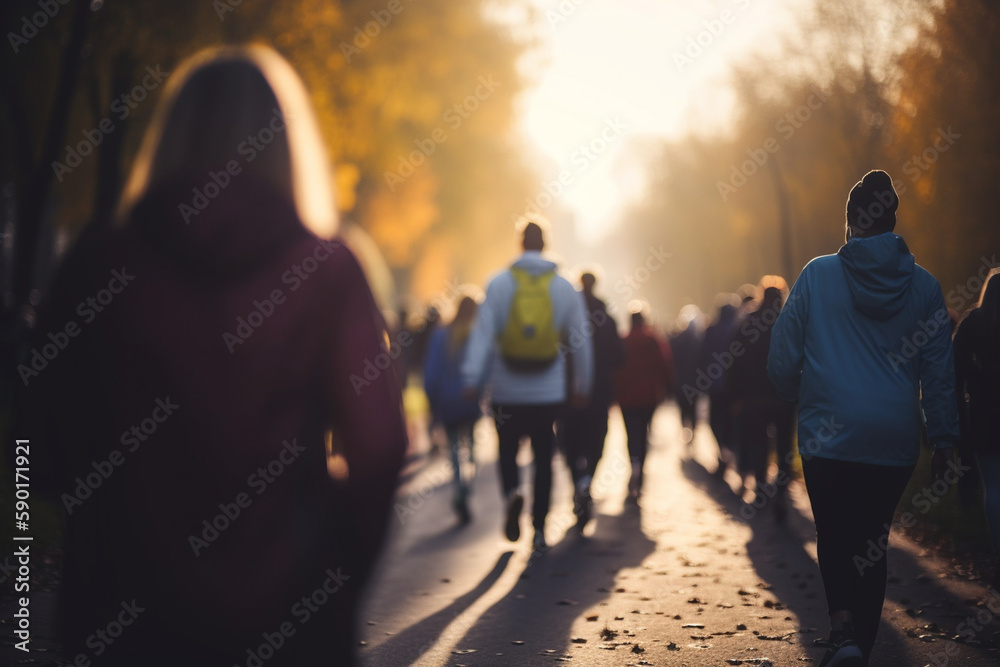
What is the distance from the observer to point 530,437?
812 cm

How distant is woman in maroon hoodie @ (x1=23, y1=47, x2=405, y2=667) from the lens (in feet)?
6.78

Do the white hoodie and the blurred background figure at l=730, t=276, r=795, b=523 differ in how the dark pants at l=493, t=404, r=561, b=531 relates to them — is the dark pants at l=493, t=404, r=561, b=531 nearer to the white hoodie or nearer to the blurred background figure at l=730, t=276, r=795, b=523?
the white hoodie

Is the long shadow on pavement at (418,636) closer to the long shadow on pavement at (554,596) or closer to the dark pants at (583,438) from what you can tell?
the long shadow on pavement at (554,596)

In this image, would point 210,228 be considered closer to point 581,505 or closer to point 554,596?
point 554,596

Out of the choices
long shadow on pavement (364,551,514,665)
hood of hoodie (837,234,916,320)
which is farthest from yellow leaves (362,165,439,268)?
hood of hoodie (837,234,916,320)

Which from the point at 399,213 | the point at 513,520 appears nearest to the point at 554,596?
the point at 513,520

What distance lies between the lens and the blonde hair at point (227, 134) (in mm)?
2127

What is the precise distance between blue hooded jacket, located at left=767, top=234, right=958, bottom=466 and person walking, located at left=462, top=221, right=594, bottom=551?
3254 mm

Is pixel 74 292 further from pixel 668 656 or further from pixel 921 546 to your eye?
pixel 921 546

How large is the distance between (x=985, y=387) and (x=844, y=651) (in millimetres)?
2019

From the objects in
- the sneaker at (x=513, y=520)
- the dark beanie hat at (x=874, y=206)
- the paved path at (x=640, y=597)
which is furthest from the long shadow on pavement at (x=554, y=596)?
the dark beanie hat at (x=874, y=206)

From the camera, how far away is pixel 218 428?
2.06 m

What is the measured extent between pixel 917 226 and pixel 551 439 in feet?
62.5

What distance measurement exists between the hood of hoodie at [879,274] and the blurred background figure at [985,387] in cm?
148
